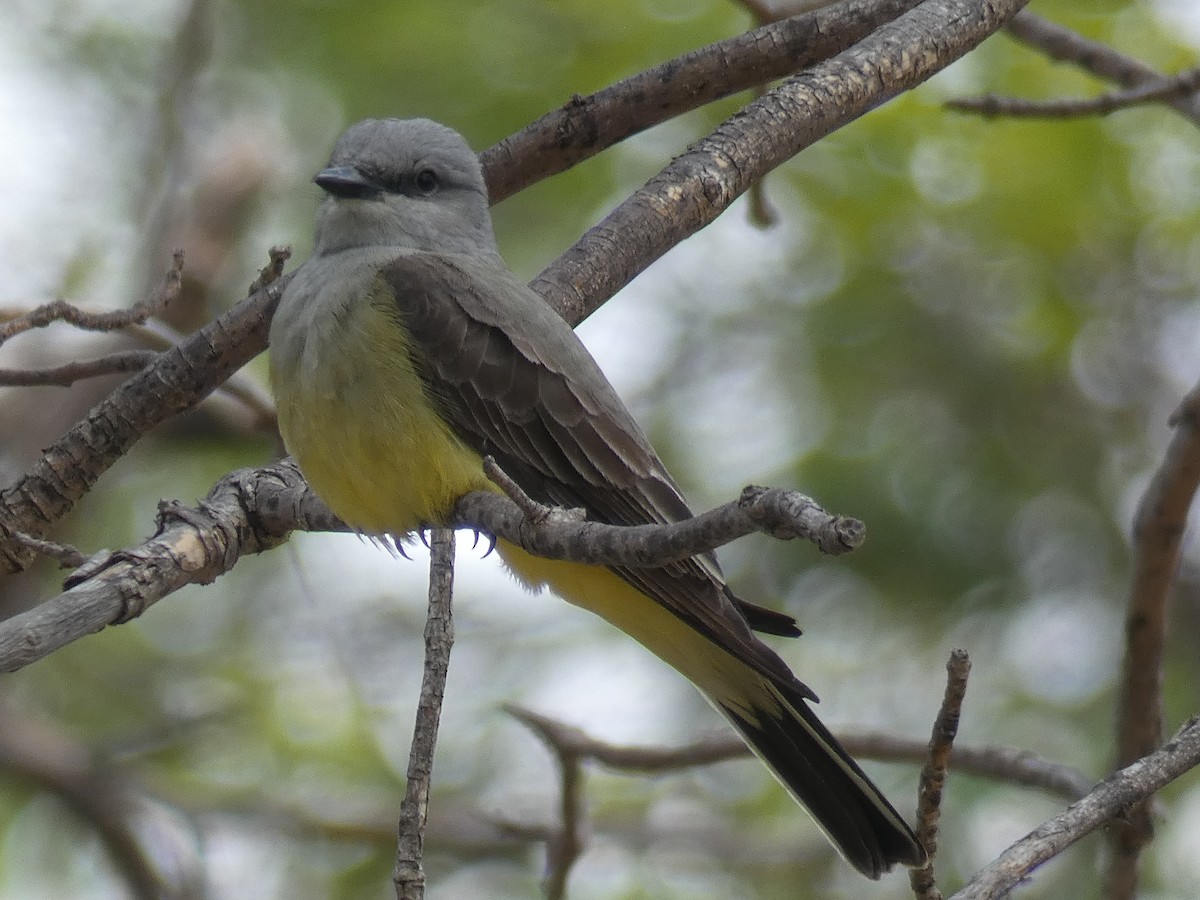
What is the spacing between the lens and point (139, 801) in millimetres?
7309

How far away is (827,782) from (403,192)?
2.42 meters

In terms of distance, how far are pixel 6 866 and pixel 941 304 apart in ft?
19.3

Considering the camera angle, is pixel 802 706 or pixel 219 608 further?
pixel 219 608

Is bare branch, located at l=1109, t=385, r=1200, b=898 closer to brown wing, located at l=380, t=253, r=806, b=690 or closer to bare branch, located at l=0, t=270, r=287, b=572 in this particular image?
brown wing, located at l=380, t=253, r=806, b=690

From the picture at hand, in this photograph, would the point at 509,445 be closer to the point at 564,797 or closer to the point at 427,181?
the point at 427,181

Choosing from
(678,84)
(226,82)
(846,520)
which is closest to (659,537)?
(846,520)

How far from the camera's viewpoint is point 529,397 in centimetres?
435

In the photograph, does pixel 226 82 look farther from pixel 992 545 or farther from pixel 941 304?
pixel 992 545

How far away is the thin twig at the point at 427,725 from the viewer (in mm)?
2553

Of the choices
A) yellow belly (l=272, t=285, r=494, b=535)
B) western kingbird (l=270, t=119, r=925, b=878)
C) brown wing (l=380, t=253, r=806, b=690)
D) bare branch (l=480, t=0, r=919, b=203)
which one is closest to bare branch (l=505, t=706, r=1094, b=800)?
western kingbird (l=270, t=119, r=925, b=878)

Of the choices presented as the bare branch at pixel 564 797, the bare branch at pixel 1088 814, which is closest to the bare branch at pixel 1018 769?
the bare branch at pixel 564 797

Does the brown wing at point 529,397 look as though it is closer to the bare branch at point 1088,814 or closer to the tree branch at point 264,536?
the tree branch at point 264,536

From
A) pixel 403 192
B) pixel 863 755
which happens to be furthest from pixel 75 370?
pixel 863 755

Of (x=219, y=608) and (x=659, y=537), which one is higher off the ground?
(x=219, y=608)
